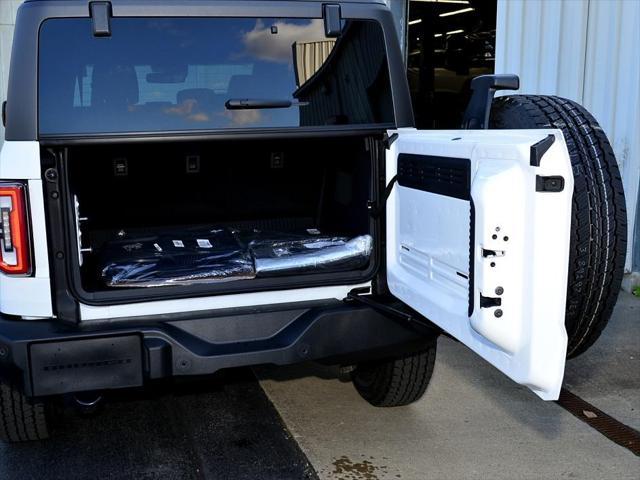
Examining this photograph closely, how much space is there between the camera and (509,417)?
389 centimetres

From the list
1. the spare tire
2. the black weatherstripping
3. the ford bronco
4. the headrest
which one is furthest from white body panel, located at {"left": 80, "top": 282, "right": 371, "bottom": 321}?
the spare tire

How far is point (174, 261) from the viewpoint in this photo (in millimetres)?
3510

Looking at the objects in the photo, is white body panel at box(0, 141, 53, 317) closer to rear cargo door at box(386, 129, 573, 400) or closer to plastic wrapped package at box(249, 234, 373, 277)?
plastic wrapped package at box(249, 234, 373, 277)

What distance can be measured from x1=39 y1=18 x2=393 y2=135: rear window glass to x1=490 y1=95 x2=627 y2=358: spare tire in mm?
892

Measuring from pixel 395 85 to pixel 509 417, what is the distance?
178cm

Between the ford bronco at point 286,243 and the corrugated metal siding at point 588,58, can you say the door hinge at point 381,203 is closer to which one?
the ford bronco at point 286,243

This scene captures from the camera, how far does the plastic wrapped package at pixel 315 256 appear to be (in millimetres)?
3404

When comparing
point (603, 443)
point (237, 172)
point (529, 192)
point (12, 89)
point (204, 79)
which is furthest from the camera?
point (237, 172)

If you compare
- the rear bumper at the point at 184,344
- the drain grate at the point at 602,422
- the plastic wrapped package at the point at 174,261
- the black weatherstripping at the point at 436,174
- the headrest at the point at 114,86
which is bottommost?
the drain grate at the point at 602,422

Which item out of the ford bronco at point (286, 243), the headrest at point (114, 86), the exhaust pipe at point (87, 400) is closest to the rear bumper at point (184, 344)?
the ford bronco at point (286, 243)

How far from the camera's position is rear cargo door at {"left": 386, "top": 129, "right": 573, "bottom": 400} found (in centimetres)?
229

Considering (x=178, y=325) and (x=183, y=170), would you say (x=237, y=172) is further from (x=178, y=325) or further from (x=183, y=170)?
(x=178, y=325)

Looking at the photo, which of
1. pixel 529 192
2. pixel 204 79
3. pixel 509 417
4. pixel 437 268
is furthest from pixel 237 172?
pixel 529 192

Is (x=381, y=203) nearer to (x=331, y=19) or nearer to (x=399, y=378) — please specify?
(x=331, y=19)
